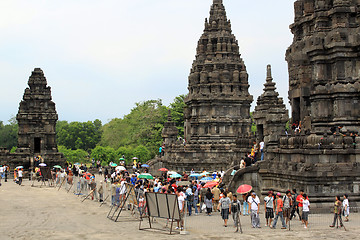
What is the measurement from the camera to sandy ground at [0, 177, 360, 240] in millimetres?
19359

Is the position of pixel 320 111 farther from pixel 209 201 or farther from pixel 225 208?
pixel 225 208

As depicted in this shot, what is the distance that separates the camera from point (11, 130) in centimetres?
10988

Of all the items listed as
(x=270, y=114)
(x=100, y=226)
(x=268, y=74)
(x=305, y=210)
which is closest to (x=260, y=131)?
(x=268, y=74)

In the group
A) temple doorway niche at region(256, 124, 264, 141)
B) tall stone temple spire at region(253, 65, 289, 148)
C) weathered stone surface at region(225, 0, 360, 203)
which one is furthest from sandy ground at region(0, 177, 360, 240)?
temple doorway niche at region(256, 124, 264, 141)

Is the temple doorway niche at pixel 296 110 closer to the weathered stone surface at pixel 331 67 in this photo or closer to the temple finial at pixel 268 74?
the weathered stone surface at pixel 331 67

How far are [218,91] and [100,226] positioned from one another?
31.6m

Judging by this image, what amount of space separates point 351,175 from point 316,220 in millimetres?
3014

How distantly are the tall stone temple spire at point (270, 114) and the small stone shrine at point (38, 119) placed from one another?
2869 cm

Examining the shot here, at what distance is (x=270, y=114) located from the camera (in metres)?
29.5

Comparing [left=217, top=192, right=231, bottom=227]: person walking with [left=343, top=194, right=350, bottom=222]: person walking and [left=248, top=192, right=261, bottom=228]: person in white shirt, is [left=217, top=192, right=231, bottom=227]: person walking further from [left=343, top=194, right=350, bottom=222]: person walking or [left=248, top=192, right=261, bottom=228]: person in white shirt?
[left=343, top=194, right=350, bottom=222]: person walking

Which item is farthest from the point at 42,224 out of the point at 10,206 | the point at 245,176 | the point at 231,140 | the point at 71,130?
the point at 71,130

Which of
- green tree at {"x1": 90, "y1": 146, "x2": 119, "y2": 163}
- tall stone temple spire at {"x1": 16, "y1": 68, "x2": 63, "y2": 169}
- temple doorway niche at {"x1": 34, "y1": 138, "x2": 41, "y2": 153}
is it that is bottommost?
green tree at {"x1": 90, "y1": 146, "x2": 119, "y2": 163}

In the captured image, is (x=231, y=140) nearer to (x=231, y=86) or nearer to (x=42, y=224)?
(x=231, y=86)

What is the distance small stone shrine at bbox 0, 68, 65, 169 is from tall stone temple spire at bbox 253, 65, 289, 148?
28693mm
